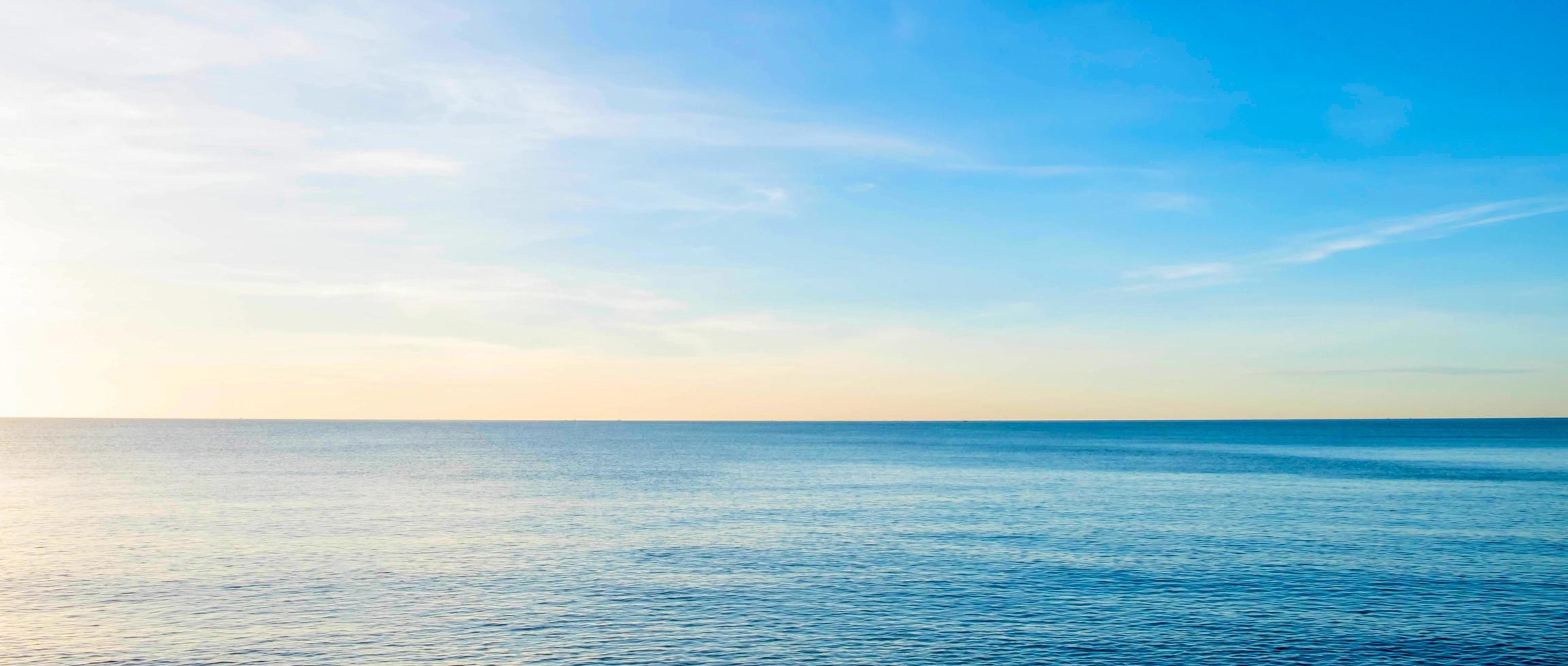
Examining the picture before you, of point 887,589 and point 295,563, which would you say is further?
point 295,563

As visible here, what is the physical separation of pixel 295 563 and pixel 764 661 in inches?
1342

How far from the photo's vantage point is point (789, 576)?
5616 cm

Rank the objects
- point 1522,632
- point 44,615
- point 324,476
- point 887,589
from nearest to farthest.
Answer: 1. point 1522,632
2. point 44,615
3. point 887,589
4. point 324,476

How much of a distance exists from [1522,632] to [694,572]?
3746 cm

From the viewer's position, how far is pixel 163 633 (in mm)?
43062

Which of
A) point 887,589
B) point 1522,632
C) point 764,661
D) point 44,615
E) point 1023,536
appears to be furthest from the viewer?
point 1023,536

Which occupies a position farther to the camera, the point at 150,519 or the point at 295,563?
the point at 150,519

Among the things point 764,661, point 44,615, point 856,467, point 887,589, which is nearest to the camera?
point 764,661

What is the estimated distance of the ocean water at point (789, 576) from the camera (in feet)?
135

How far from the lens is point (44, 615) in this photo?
46.2 m

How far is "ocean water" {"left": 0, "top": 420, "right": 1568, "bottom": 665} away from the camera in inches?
1622

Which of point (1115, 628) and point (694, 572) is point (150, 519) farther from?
point (1115, 628)

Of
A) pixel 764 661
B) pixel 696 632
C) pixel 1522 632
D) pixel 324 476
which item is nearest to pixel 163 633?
pixel 696 632

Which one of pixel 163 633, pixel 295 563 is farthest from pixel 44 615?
pixel 295 563
